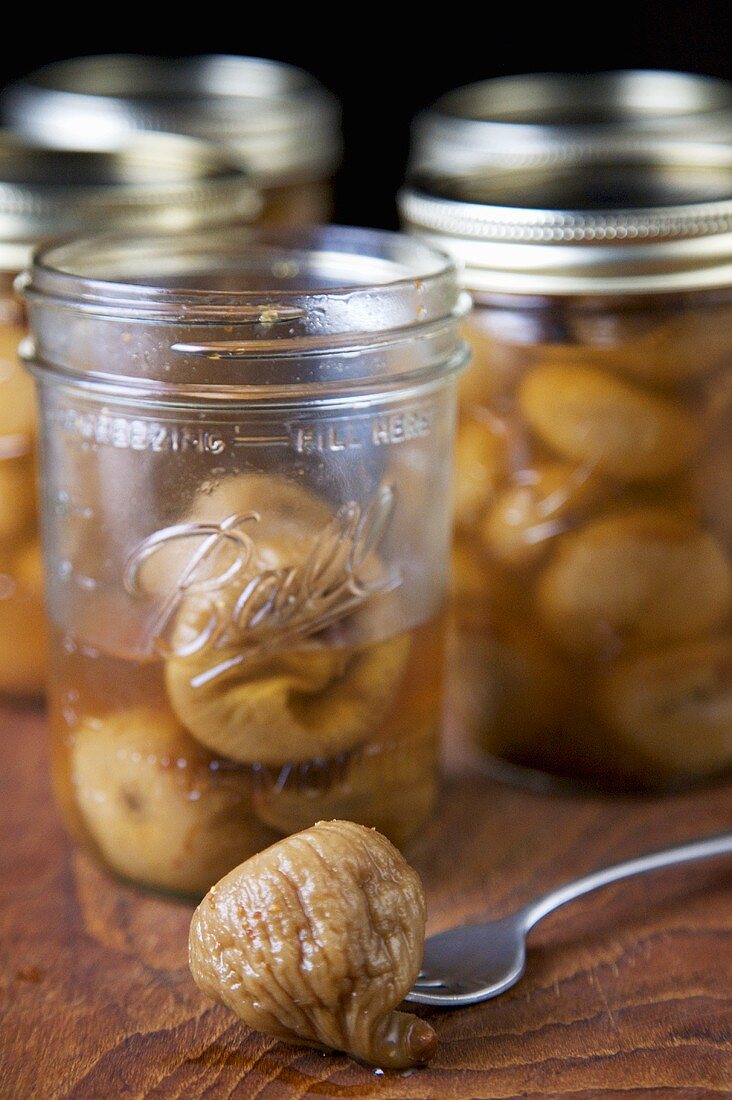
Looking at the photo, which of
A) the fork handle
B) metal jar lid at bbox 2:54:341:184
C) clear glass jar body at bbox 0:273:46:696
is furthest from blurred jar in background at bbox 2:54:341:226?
the fork handle

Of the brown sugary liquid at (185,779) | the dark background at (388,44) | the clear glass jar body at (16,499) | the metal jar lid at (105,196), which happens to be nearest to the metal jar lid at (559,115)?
the dark background at (388,44)

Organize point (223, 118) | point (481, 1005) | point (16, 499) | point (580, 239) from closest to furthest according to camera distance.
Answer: point (481, 1005) < point (580, 239) < point (16, 499) < point (223, 118)

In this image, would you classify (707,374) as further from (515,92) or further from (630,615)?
(515,92)

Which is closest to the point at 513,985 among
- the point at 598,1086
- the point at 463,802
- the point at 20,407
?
the point at 598,1086

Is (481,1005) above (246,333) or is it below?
below

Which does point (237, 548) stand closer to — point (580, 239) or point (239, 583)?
point (239, 583)

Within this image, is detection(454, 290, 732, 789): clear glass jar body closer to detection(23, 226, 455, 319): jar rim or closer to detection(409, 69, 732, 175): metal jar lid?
detection(23, 226, 455, 319): jar rim

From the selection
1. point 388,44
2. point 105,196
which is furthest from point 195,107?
point 105,196
